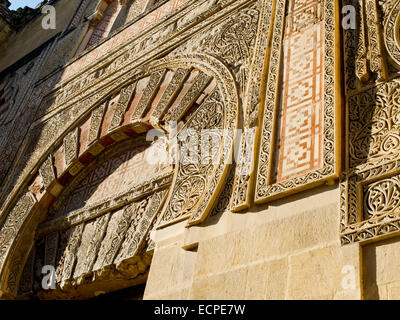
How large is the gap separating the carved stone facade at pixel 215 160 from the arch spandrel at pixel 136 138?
0.01 m

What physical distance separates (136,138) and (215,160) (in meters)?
1.14

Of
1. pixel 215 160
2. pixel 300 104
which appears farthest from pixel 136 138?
pixel 300 104

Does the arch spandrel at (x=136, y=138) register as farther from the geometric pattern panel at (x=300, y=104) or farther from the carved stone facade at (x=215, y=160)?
the geometric pattern panel at (x=300, y=104)

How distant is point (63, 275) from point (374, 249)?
1.98 meters

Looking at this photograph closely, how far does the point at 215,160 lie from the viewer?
105 inches

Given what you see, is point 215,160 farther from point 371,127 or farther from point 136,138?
point 136,138

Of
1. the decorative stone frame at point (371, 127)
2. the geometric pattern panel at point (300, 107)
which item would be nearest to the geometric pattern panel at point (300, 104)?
the geometric pattern panel at point (300, 107)

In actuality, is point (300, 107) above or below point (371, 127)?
above

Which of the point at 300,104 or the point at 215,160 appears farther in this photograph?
the point at 215,160

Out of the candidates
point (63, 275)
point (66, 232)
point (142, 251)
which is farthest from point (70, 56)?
point (142, 251)

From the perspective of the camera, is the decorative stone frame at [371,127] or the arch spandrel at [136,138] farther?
the arch spandrel at [136,138]

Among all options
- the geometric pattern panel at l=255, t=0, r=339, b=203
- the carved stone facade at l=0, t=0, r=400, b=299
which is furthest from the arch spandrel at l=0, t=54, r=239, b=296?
the geometric pattern panel at l=255, t=0, r=339, b=203

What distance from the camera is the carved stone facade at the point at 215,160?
201 centimetres

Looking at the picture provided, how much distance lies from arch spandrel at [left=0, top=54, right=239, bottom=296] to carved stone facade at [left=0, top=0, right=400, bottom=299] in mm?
10
